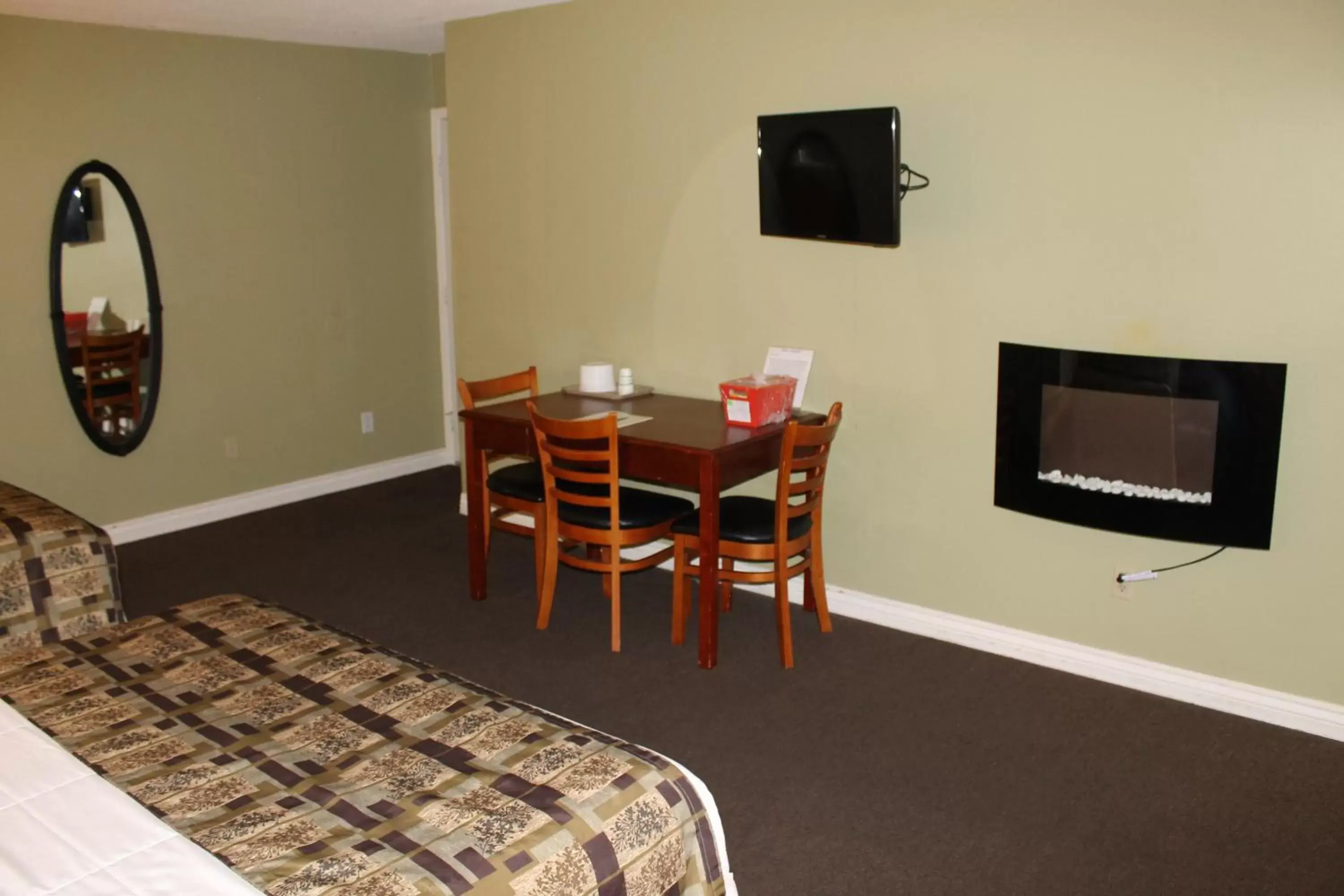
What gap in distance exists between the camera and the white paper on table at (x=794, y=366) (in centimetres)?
399

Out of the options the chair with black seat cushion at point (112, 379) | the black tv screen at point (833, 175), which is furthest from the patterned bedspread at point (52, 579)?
the black tv screen at point (833, 175)

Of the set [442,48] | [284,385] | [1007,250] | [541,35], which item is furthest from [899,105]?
[284,385]

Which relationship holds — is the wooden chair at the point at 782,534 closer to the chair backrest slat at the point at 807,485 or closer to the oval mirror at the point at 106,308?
the chair backrest slat at the point at 807,485

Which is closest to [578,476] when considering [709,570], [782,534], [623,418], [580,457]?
[580,457]

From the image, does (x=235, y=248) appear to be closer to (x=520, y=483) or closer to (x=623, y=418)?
(x=520, y=483)

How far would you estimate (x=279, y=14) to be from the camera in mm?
4539

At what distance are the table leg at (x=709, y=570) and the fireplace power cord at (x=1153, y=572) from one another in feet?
4.26

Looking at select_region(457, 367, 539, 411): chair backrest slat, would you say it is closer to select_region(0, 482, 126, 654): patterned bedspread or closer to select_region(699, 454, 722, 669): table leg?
select_region(699, 454, 722, 669): table leg

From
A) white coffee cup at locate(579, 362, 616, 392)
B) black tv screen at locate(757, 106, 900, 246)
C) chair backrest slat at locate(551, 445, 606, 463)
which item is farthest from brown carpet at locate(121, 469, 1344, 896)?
black tv screen at locate(757, 106, 900, 246)

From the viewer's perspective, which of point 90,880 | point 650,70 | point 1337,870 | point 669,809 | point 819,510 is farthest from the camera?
point 650,70

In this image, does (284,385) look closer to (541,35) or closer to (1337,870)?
(541,35)

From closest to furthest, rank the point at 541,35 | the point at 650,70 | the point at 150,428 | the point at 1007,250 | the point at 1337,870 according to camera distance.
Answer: the point at 1337,870
the point at 1007,250
the point at 650,70
the point at 541,35
the point at 150,428

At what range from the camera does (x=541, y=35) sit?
4551mm

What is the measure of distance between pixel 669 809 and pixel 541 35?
3.63m
